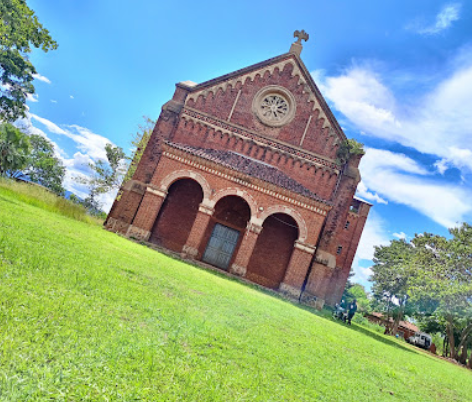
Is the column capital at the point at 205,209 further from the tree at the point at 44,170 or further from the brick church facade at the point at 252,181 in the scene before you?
the tree at the point at 44,170

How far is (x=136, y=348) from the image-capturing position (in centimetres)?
277

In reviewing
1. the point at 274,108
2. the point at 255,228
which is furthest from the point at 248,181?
the point at 274,108

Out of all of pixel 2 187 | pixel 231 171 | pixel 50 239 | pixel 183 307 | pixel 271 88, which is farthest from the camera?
pixel 271 88

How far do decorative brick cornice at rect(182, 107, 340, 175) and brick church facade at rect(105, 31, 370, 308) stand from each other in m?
0.06

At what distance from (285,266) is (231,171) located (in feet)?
20.6

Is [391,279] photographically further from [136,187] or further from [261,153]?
[136,187]

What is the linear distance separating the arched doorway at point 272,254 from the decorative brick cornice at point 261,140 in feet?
13.0

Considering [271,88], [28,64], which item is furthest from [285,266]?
[28,64]

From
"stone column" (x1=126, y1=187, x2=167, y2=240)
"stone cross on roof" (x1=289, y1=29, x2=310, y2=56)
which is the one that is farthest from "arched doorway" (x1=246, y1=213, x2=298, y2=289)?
"stone cross on roof" (x1=289, y1=29, x2=310, y2=56)

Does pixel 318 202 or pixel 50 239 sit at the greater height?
pixel 318 202

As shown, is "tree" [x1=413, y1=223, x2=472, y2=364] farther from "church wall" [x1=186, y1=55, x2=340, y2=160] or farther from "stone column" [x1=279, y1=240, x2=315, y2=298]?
"church wall" [x1=186, y1=55, x2=340, y2=160]

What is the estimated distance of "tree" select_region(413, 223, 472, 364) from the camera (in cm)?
2081

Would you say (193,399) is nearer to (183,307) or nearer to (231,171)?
(183,307)

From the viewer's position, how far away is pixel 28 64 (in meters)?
25.1
